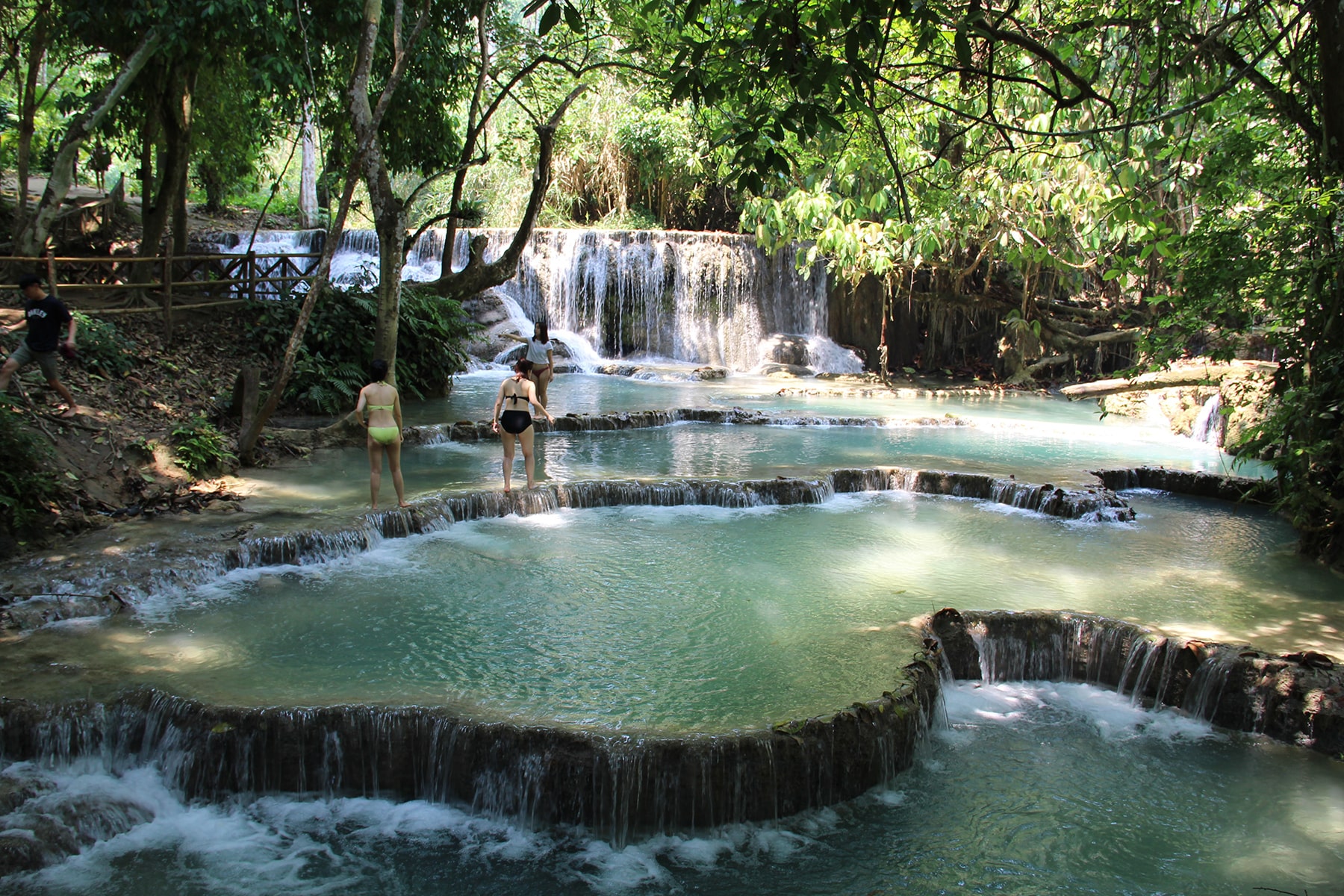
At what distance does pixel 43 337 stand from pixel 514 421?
14.1 feet

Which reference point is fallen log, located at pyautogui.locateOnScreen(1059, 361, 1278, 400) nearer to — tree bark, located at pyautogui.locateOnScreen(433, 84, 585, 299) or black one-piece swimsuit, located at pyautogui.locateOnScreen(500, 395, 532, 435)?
black one-piece swimsuit, located at pyautogui.locateOnScreen(500, 395, 532, 435)

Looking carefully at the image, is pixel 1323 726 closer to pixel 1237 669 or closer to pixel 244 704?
pixel 1237 669

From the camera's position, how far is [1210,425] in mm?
15898

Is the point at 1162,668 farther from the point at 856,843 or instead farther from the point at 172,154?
the point at 172,154

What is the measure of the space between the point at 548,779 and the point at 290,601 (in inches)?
121

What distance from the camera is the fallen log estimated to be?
12695 millimetres

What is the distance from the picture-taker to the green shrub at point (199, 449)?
31.9 feet

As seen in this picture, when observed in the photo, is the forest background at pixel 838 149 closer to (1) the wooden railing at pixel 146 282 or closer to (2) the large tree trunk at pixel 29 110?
(2) the large tree trunk at pixel 29 110

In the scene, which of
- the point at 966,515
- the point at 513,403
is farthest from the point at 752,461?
the point at 513,403

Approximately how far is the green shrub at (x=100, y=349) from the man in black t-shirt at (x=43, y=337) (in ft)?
6.52

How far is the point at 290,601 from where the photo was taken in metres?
7.11

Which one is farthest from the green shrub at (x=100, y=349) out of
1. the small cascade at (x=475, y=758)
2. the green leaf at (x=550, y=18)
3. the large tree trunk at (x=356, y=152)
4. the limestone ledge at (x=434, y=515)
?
the green leaf at (x=550, y=18)

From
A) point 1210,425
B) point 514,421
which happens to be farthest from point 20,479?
point 1210,425

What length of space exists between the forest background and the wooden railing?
0.70 metres
